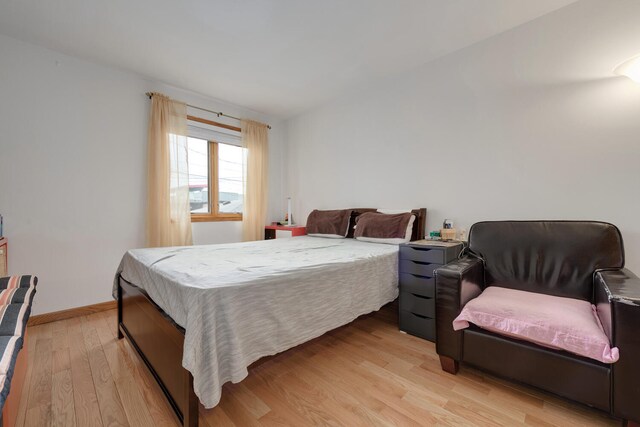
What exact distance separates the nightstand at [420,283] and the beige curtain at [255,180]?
2325 millimetres

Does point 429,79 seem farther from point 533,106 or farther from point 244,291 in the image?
point 244,291

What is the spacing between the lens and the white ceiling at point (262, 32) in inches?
75.1

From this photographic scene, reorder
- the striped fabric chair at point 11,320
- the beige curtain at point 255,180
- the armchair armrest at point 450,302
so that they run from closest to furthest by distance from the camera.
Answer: the striped fabric chair at point 11,320
the armchair armrest at point 450,302
the beige curtain at point 255,180

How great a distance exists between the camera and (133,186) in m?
2.89

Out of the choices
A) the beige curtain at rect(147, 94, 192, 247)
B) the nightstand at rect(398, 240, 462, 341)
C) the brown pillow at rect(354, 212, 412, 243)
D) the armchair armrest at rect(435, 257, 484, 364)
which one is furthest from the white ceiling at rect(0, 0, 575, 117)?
the armchair armrest at rect(435, 257, 484, 364)

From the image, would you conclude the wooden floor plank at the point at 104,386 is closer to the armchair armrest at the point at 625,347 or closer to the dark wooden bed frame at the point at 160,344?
the dark wooden bed frame at the point at 160,344

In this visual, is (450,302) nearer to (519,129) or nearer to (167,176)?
(519,129)

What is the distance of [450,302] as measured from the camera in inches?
61.6

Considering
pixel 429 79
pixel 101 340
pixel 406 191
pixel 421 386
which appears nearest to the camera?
pixel 421 386

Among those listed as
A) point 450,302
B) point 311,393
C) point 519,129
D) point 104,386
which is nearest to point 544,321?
point 450,302

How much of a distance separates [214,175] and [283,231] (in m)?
1.24

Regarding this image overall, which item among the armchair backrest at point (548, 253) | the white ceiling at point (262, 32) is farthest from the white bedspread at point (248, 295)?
the white ceiling at point (262, 32)

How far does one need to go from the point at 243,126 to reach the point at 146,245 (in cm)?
201

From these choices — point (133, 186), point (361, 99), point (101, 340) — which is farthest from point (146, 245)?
point (361, 99)
